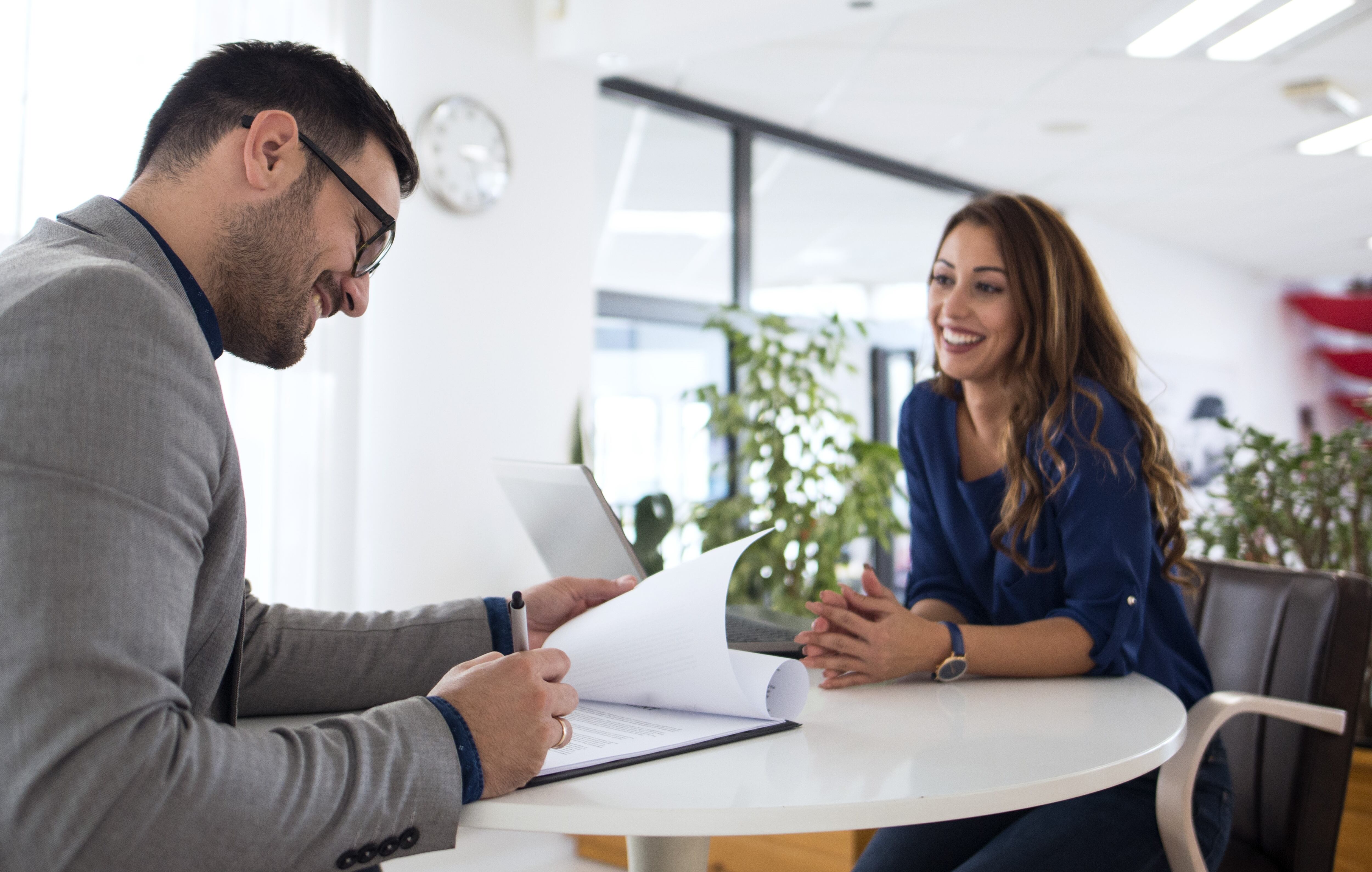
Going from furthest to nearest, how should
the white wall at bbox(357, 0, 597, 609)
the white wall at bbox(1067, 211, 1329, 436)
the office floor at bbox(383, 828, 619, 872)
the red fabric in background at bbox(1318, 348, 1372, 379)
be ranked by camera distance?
the red fabric in background at bbox(1318, 348, 1372, 379) < the white wall at bbox(1067, 211, 1329, 436) < the white wall at bbox(357, 0, 597, 609) < the office floor at bbox(383, 828, 619, 872)

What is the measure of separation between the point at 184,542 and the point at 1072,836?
105cm

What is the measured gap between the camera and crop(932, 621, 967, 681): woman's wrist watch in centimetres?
124

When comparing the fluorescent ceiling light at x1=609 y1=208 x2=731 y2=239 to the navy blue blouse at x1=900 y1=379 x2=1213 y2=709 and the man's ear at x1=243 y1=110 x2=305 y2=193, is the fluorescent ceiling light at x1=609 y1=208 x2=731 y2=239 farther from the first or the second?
the man's ear at x1=243 y1=110 x2=305 y2=193

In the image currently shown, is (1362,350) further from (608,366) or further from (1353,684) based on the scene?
(1353,684)

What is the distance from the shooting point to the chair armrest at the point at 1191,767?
1182 millimetres

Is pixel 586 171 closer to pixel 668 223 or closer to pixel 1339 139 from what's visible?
pixel 668 223

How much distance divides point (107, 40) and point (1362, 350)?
1133cm

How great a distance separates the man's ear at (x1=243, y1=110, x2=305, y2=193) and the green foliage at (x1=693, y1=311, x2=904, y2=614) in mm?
2983

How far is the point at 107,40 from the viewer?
8.02 feet

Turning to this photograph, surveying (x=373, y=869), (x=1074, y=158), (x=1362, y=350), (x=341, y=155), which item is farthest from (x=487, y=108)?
(x=1362, y=350)

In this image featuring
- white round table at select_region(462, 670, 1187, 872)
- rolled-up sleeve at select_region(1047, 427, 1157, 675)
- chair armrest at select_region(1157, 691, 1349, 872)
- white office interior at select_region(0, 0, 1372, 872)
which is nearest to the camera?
white round table at select_region(462, 670, 1187, 872)

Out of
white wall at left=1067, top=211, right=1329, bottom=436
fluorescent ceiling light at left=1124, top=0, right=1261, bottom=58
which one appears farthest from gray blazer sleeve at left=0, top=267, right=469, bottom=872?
white wall at left=1067, top=211, right=1329, bottom=436

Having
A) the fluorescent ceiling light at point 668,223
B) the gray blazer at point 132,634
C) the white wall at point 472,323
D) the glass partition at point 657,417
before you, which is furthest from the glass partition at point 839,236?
the gray blazer at point 132,634

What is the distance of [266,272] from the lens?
95 centimetres
